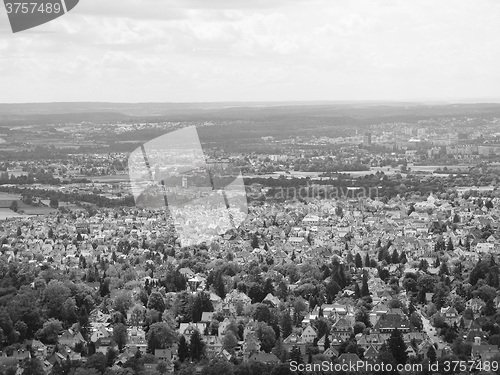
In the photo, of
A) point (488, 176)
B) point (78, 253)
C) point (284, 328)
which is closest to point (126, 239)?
point (78, 253)

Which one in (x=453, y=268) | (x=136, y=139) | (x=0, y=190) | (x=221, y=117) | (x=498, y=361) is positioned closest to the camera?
(x=498, y=361)

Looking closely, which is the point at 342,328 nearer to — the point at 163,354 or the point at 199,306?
the point at 199,306

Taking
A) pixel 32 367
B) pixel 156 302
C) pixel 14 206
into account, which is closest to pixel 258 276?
pixel 156 302

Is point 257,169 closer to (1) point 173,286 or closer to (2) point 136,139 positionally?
(2) point 136,139

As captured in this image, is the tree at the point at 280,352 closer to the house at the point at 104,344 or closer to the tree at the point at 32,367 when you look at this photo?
the house at the point at 104,344

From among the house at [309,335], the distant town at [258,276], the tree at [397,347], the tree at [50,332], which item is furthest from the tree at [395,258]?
the tree at [50,332]
